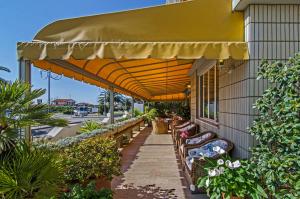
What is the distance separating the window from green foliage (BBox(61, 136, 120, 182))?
172 inches

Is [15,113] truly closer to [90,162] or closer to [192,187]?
[90,162]

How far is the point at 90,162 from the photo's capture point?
5.62 m

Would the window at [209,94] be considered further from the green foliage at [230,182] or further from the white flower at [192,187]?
the green foliage at [230,182]

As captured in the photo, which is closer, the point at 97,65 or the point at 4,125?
the point at 4,125

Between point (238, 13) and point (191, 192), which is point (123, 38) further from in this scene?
point (191, 192)

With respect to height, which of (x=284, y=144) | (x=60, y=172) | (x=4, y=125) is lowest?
(x=60, y=172)

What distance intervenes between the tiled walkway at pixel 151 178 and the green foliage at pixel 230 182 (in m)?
1.93

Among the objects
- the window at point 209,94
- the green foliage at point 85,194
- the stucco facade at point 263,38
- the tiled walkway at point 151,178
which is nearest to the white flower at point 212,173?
the green foliage at point 85,194

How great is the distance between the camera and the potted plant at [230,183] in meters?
4.24

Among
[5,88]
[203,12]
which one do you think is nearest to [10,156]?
[5,88]

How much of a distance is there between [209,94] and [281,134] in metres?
6.52

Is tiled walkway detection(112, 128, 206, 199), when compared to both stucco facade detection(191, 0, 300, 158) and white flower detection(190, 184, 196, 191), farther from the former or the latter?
stucco facade detection(191, 0, 300, 158)

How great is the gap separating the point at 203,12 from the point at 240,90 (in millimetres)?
1755

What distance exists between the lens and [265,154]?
432cm
